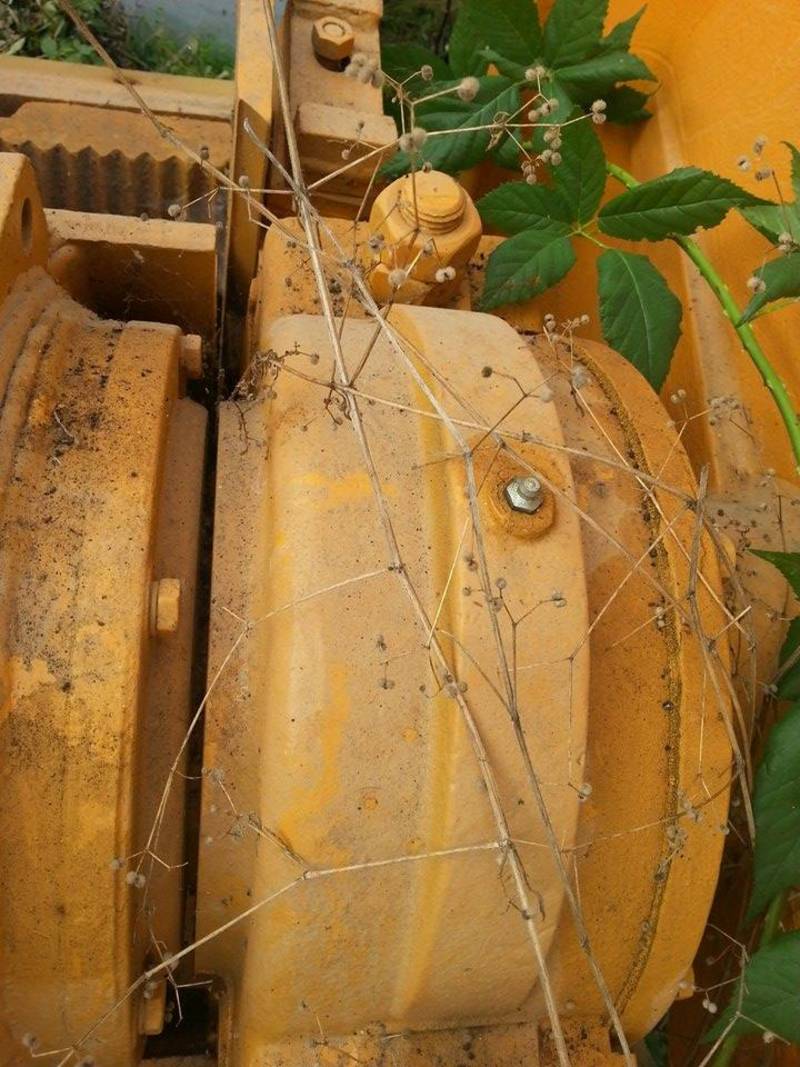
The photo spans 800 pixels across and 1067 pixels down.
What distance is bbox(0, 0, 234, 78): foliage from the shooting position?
2.59 meters

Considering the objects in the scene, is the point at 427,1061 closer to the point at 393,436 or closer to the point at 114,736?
the point at 114,736

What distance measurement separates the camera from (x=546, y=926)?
1134mm

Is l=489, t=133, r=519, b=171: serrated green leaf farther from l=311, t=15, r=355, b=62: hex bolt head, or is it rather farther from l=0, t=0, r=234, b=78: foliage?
l=0, t=0, r=234, b=78: foliage

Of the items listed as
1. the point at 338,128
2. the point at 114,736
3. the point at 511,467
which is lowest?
the point at 114,736

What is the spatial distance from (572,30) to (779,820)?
4.86 ft

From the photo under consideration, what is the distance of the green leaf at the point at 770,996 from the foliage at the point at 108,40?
2.43 metres

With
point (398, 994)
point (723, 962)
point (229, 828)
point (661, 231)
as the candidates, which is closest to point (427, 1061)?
point (398, 994)

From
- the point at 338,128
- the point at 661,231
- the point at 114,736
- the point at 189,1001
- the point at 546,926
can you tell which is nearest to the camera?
the point at 114,736

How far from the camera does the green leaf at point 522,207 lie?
1.66 metres

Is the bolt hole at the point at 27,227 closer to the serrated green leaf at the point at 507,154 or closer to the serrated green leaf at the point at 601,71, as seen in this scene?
the serrated green leaf at the point at 507,154

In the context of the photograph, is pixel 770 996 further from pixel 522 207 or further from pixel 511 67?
pixel 511 67

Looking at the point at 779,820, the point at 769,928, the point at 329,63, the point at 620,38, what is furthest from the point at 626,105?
the point at 769,928

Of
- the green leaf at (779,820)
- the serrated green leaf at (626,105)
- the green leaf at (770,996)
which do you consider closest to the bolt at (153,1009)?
the green leaf at (770,996)

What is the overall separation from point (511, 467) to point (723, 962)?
1056mm
